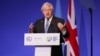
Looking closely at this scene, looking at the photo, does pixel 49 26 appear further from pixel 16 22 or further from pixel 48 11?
pixel 16 22

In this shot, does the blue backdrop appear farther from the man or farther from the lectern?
the lectern

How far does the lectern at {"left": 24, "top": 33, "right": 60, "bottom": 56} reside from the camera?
2.55m

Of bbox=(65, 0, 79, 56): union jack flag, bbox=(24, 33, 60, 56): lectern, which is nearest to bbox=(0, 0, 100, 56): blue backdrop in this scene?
bbox=(65, 0, 79, 56): union jack flag

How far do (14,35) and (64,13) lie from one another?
1017 millimetres

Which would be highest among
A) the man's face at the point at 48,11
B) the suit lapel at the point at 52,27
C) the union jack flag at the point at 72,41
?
the man's face at the point at 48,11

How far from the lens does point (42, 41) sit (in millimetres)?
2578

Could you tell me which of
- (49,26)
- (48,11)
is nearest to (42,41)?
(49,26)

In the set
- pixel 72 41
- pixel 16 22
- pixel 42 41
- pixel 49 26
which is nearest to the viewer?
pixel 42 41

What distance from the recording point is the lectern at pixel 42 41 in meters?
2.55

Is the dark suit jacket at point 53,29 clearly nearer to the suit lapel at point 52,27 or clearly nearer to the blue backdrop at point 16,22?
the suit lapel at point 52,27

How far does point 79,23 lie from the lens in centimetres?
401

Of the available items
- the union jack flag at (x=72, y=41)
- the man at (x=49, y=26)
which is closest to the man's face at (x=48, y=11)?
the man at (x=49, y=26)

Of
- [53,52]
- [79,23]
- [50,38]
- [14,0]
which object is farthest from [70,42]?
[14,0]

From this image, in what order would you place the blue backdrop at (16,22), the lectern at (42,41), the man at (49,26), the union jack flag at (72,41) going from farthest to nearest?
the blue backdrop at (16,22) < the union jack flag at (72,41) < the man at (49,26) < the lectern at (42,41)
